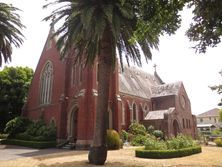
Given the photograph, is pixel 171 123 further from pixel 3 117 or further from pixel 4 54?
pixel 3 117

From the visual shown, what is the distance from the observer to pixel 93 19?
50.8ft

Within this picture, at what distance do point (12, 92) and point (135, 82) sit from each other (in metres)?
22.6

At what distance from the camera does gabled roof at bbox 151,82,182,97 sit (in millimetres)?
44463

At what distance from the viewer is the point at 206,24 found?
426 inches

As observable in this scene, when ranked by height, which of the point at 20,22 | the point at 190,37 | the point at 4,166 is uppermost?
the point at 20,22

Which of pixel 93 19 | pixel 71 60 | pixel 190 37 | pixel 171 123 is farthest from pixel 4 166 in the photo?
pixel 171 123

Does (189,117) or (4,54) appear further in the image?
(189,117)

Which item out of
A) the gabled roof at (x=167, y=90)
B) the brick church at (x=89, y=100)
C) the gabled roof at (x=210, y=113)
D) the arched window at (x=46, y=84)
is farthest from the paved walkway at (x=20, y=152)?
the gabled roof at (x=210, y=113)

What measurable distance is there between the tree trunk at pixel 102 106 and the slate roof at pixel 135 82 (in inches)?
807

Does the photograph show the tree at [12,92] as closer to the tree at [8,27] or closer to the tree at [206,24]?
the tree at [8,27]

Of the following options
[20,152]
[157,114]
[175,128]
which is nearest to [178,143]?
[20,152]

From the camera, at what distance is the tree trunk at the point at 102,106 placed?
50.1 ft

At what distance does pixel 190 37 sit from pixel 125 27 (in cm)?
617

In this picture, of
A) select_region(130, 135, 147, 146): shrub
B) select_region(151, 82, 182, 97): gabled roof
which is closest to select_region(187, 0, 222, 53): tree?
select_region(130, 135, 147, 146): shrub
